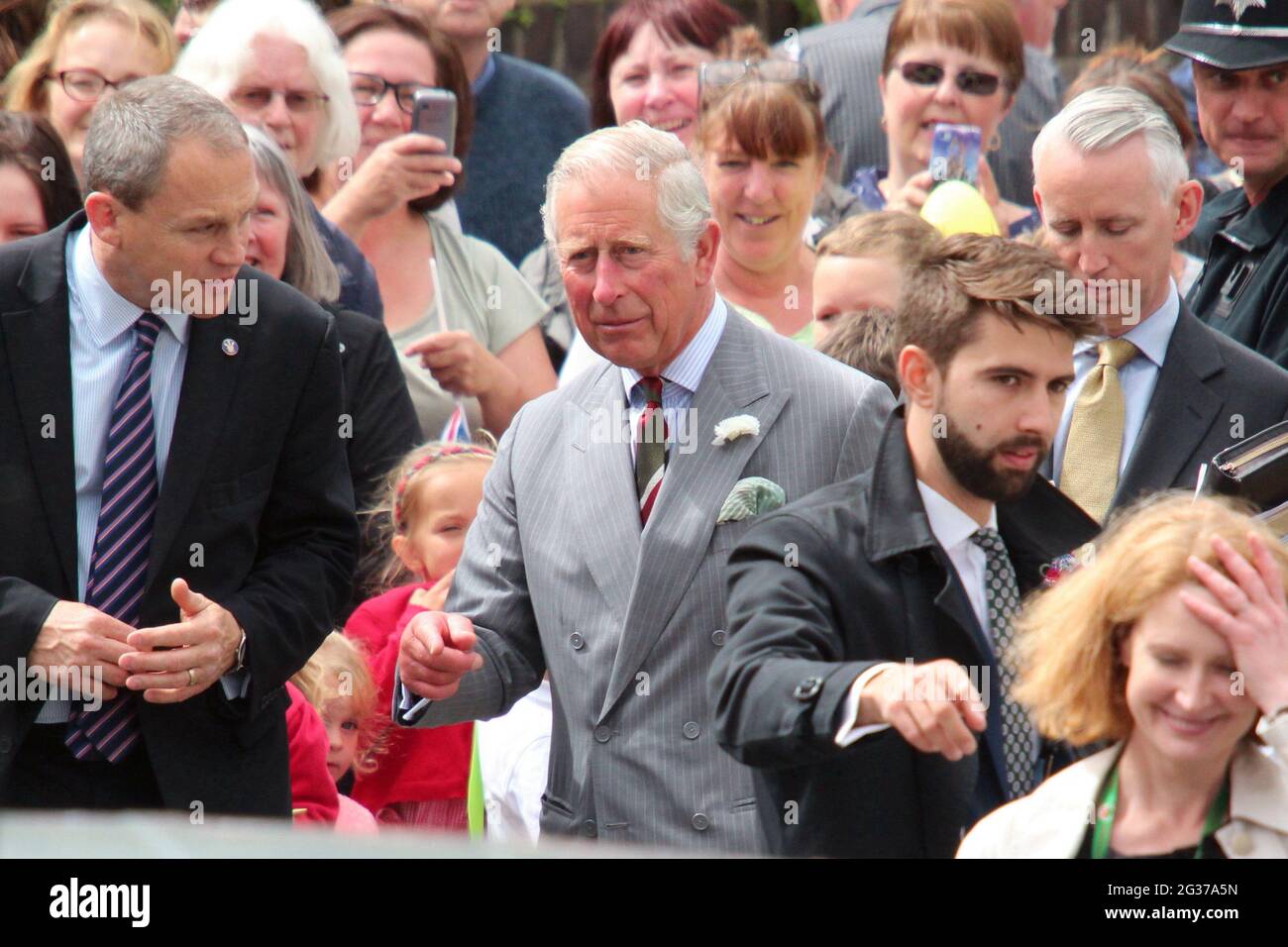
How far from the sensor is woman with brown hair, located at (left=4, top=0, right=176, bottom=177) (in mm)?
6504

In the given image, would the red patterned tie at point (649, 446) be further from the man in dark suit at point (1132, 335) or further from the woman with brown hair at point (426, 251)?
the woman with brown hair at point (426, 251)

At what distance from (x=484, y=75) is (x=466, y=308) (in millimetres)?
1419

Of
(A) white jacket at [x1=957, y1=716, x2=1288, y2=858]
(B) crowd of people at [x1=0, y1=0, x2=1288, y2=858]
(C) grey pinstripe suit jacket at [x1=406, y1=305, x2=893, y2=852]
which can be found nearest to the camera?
(A) white jacket at [x1=957, y1=716, x2=1288, y2=858]

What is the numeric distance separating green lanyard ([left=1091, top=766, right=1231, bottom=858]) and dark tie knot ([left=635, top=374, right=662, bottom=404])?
1.37 m

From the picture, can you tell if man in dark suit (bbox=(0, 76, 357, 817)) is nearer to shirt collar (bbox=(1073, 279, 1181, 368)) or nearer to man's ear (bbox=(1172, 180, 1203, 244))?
shirt collar (bbox=(1073, 279, 1181, 368))

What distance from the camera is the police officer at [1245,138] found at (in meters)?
5.20

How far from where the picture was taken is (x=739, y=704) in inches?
144

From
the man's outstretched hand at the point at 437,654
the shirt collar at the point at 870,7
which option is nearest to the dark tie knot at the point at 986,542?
the man's outstretched hand at the point at 437,654

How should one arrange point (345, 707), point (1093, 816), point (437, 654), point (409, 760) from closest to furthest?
point (1093, 816)
point (437, 654)
point (345, 707)
point (409, 760)

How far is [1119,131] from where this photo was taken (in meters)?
4.81

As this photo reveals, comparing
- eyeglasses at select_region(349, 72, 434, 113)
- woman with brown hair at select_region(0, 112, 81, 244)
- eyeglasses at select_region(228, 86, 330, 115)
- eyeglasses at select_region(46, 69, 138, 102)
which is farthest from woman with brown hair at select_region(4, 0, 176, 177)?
woman with brown hair at select_region(0, 112, 81, 244)

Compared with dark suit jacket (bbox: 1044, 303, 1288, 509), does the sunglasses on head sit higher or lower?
higher

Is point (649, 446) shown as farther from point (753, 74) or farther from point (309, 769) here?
point (753, 74)

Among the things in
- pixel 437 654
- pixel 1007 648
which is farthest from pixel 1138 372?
pixel 437 654
